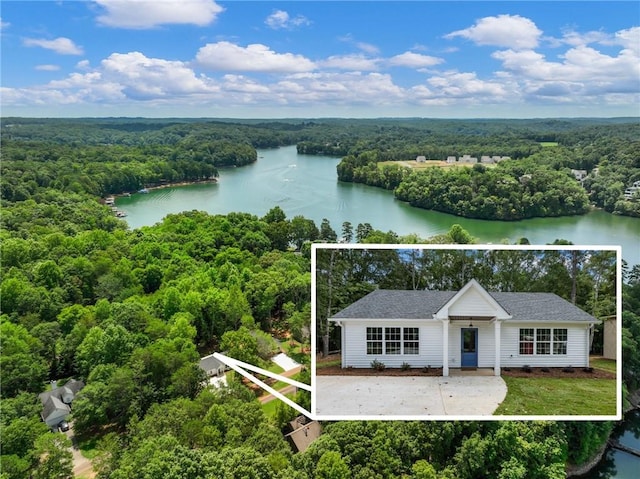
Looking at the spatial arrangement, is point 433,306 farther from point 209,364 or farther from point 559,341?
point 209,364

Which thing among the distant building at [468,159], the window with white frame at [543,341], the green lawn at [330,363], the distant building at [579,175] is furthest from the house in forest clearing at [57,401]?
the distant building at [468,159]

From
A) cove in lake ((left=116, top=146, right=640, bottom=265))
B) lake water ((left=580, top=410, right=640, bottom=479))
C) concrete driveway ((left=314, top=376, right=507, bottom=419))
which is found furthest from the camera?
cove in lake ((left=116, top=146, right=640, bottom=265))

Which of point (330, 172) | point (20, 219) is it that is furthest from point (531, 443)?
point (330, 172)

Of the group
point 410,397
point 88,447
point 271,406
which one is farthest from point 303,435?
point 410,397

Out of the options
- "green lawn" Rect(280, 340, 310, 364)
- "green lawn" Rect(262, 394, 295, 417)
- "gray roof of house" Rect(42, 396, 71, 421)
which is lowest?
"green lawn" Rect(262, 394, 295, 417)

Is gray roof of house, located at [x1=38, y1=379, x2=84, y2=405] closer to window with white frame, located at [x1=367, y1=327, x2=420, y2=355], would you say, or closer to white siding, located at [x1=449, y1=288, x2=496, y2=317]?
window with white frame, located at [x1=367, y1=327, x2=420, y2=355]

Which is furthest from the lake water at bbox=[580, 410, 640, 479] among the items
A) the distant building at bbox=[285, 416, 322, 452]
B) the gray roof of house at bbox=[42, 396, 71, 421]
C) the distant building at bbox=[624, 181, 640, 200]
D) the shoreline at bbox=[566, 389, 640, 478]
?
the distant building at bbox=[624, 181, 640, 200]
